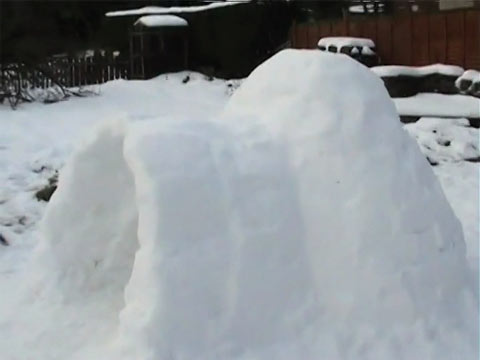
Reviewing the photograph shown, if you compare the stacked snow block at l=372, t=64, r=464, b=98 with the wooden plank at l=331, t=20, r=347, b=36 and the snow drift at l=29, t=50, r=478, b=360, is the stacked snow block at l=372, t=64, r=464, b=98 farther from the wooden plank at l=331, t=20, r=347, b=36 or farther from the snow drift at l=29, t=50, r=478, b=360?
the snow drift at l=29, t=50, r=478, b=360

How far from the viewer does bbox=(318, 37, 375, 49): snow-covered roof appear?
51.2 ft

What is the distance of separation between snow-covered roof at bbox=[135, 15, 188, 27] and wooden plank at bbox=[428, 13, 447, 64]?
7.37 metres

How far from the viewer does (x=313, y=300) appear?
364cm

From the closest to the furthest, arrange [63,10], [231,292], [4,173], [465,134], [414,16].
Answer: [231,292]
[4,173]
[465,134]
[414,16]
[63,10]

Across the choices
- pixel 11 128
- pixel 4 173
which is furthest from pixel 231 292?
pixel 11 128

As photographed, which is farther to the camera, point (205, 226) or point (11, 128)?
point (11, 128)

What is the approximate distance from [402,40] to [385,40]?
530 millimetres

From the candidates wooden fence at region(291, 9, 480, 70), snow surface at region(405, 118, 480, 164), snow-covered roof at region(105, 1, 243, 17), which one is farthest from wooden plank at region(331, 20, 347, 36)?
snow surface at region(405, 118, 480, 164)

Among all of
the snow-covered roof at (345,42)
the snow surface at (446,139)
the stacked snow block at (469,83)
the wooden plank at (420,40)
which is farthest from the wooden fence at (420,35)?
the snow surface at (446,139)

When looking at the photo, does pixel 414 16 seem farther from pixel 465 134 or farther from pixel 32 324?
pixel 32 324

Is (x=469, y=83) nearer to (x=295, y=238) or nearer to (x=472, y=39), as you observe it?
(x=472, y=39)

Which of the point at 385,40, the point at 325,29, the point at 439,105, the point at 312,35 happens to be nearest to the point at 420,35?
the point at 385,40

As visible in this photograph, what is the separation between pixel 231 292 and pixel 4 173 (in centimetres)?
517

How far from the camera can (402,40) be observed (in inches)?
626
